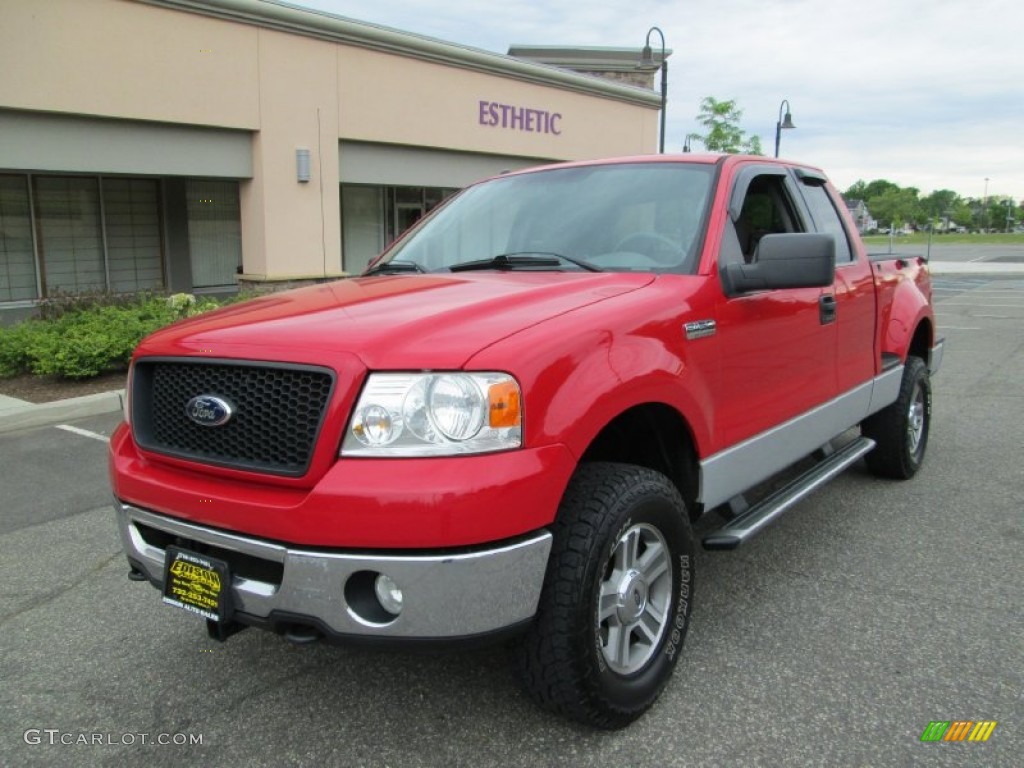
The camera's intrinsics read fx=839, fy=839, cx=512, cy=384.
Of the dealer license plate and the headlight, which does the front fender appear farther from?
the dealer license plate

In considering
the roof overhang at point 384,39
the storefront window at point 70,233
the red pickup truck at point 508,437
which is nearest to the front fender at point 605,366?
the red pickup truck at point 508,437

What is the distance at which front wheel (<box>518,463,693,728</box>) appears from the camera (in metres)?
2.38

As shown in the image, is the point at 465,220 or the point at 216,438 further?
the point at 465,220

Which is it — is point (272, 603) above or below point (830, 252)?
below

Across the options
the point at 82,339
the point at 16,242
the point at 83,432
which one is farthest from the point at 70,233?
the point at 83,432

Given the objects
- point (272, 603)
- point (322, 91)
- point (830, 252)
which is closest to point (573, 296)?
point (830, 252)

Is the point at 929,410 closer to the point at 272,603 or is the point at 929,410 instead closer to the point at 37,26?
the point at 272,603

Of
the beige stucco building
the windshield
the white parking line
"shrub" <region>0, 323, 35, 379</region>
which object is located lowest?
the white parking line

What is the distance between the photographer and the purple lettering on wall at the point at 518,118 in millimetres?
16250

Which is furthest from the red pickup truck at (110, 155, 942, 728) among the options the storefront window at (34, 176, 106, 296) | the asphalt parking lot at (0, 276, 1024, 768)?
the storefront window at (34, 176, 106, 296)

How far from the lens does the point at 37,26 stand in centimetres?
1030

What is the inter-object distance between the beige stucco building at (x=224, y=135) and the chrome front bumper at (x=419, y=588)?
409 inches

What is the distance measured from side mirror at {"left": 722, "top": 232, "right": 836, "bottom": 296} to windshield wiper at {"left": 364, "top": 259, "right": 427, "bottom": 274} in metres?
1.41

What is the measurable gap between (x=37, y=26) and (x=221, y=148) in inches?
110
